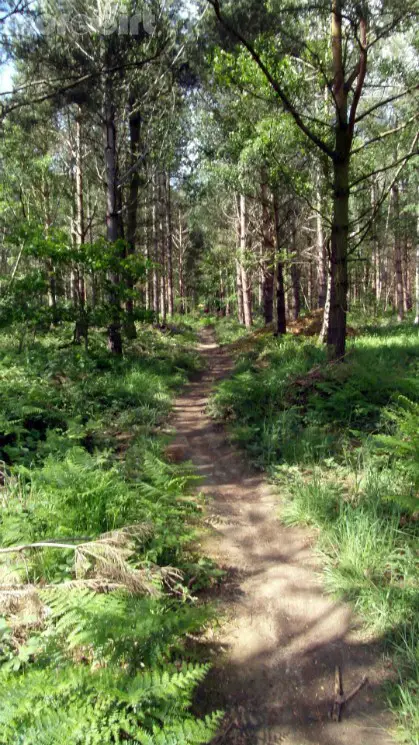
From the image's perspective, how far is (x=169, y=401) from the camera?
8734 mm

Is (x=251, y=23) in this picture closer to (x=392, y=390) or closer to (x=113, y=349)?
(x=392, y=390)

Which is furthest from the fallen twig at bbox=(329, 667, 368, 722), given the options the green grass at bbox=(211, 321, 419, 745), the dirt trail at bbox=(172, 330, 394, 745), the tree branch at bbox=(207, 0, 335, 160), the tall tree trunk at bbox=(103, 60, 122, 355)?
the tall tree trunk at bbox=(103, 60, 122, 355)

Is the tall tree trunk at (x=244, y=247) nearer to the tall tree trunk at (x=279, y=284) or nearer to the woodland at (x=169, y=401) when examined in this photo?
the tall tree trunk at (x=279, y=284)

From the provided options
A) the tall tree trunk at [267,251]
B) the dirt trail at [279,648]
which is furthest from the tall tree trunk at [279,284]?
the dirt trail at [279,648]

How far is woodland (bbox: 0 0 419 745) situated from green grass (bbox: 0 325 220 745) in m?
0.01

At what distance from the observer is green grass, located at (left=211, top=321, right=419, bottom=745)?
2854 millimetres

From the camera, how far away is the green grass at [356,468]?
2854mm

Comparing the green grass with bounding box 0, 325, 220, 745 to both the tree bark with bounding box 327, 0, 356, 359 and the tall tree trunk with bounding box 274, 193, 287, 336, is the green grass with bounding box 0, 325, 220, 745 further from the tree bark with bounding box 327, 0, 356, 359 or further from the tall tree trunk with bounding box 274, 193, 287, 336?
the tall tree trunk with bounding box 274, 193, 287, 336

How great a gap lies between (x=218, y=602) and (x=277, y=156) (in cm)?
1122

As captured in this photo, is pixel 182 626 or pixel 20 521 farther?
pixel 20 521

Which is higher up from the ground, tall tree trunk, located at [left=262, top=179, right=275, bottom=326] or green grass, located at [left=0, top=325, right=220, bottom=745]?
tall tree trunk, located at [left=262, top=179, right=275, bottom=326]

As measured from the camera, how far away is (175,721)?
2.00 meters

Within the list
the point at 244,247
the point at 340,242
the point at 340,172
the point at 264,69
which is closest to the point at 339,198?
the point at 340,172

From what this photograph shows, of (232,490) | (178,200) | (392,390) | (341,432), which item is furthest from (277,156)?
(178,200)
